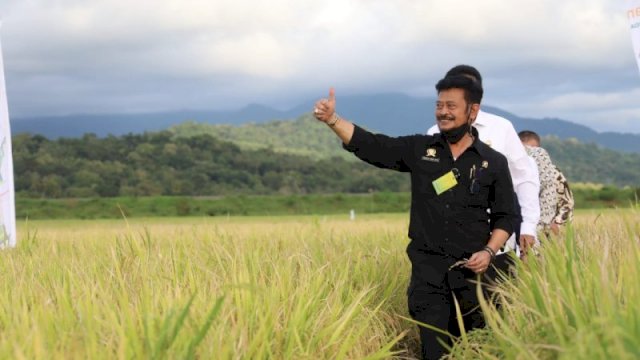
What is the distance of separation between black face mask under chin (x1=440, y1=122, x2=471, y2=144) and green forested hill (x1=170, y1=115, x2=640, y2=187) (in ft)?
404

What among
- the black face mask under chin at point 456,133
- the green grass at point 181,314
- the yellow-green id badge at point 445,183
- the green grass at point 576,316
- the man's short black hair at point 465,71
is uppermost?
the man's short black hair at point 465,71

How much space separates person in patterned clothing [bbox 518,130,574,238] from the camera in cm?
715

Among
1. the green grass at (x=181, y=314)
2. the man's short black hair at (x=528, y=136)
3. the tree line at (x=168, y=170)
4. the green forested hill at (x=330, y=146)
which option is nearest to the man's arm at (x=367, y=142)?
the green grass at (x=181, y=314)

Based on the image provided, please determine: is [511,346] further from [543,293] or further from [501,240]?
[501,240]

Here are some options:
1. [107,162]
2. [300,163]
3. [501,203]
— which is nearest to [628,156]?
[300,163]

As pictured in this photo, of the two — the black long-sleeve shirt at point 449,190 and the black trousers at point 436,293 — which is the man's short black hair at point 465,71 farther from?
the black trousers at point 436,293

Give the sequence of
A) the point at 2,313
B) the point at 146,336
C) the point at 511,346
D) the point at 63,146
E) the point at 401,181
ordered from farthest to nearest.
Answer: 1. the point at 63,146
2. the point at 401,181
3. the point at 2,313
4. the point at 511,346
5. the point at 146,336

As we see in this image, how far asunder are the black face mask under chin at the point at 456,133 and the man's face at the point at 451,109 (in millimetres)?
27

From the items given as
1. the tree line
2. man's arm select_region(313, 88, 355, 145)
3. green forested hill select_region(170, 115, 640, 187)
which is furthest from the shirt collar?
green forested hill select_region(170, 115, 640, 187)

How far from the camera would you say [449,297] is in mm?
5047

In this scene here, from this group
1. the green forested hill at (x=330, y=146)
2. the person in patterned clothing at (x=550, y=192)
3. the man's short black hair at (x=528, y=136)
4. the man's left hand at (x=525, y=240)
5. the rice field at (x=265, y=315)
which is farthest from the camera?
the green forested hill at (x=330, y=146)

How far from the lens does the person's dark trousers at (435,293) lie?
498 cm

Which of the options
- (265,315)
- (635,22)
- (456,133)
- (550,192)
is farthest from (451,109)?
(635,22)

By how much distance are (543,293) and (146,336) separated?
1.92 m
